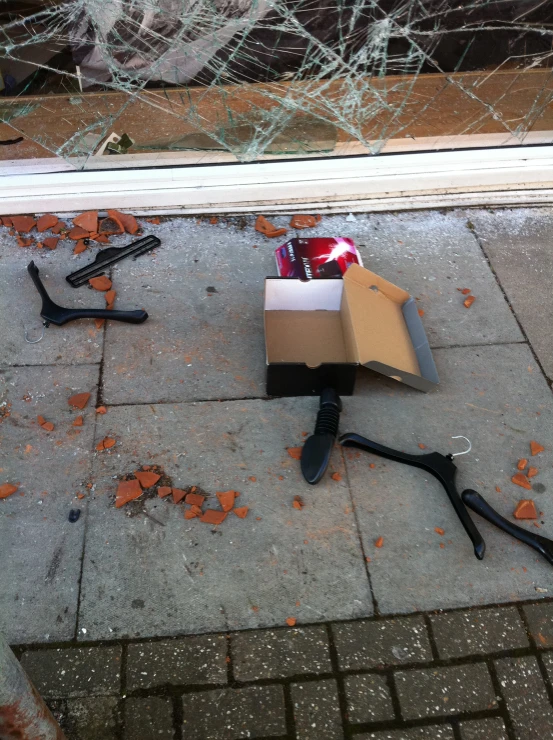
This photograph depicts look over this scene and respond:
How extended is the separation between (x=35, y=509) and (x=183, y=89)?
224 cm

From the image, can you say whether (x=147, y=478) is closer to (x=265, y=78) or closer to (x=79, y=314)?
(x=79, y=314)

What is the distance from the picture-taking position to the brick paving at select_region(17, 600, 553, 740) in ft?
6.34

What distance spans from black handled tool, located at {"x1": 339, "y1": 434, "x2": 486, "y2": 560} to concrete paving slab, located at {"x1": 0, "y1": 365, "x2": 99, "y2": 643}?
1.10 metres

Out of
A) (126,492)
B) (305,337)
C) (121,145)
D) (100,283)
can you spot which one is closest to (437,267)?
(305,337)

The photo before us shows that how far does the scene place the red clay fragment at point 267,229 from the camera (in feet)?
11.7

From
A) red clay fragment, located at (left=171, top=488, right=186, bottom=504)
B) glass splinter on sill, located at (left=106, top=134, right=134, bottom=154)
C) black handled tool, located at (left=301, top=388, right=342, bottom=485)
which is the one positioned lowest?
red clay fragment, located at (left=171, top=488, right=186, bottom=504)

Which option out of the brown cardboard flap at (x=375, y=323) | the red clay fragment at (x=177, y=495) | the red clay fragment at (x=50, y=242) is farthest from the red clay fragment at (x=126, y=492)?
the red clay fragment at (x=50, y=242)

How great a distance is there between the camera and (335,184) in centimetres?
367

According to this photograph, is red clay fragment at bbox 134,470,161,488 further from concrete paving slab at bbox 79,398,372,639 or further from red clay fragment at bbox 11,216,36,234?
red clay fragment at bbox 11,216,36,234

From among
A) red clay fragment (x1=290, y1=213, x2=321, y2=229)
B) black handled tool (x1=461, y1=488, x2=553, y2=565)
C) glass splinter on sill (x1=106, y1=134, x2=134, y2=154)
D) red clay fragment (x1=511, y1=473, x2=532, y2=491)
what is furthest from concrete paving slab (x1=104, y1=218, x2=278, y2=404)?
red clay fragment (x1=511, y1=473, x2=532, y2=491)

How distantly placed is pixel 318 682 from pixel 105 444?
48.6 inches

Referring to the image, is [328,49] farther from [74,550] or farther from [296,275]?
[74,550]

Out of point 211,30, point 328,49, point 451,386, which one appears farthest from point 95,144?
point 451,386

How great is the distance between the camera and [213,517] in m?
2.36
